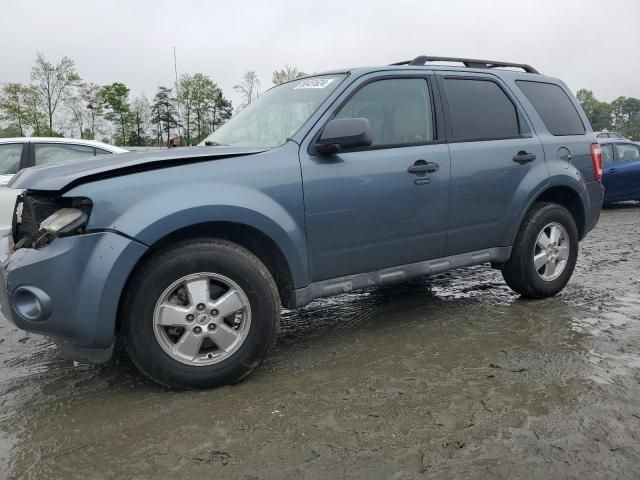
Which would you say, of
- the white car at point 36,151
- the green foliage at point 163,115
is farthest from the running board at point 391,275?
the green foliage at point 163,115

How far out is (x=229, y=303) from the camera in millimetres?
2963

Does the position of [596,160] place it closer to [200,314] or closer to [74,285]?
[200,314]

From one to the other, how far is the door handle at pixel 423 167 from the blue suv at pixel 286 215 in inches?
0.4

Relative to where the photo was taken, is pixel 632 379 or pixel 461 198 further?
pixel 461 198

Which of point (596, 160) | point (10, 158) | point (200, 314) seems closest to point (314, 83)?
point (200, 314)

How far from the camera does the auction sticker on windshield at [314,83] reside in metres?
3.75

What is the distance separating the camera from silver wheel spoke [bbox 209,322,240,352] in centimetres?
294

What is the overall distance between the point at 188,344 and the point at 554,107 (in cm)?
383

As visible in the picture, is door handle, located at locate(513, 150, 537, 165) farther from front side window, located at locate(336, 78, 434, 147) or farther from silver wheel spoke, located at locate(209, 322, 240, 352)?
silver wheel spoke, located at locate(209, 322, 240, 352)

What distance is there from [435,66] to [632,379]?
8.44ft

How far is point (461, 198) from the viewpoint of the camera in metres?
3.91

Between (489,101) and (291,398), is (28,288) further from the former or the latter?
(489,101)

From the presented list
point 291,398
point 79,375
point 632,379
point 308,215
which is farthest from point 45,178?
point 632,379

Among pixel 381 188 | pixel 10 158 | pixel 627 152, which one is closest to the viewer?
pixel 381 188
